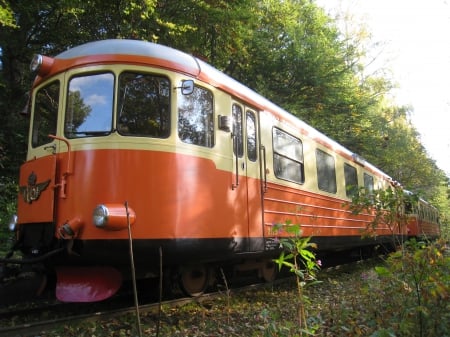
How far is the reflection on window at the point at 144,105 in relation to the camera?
4988mm

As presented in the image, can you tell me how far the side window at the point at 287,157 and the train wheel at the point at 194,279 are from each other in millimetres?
1816

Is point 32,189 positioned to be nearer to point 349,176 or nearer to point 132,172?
point 132,172

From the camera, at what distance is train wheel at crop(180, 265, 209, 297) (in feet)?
19.5

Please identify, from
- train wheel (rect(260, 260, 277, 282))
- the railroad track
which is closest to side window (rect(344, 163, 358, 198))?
train wheel (rect(260, 260, 277, 282))

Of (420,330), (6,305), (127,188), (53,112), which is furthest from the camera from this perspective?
(6,305)

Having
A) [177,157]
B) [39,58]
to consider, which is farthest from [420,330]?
[39,58]

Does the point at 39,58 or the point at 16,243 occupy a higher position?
the point at 39,58

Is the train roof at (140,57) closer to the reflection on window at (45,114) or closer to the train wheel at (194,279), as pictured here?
the reflection on window at (45,114)

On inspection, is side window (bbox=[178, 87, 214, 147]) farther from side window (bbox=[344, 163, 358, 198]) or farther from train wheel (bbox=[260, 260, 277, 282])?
side window (bbox=[344, 163, 358, 198])

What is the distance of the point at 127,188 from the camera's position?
15.5 feet

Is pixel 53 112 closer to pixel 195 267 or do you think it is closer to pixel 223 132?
pixel 223 132

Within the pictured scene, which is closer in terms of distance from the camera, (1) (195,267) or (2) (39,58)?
(2) (39,58)

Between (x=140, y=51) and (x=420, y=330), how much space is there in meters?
3.92

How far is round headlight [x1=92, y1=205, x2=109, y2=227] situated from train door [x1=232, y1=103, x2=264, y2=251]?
1.84 meters
